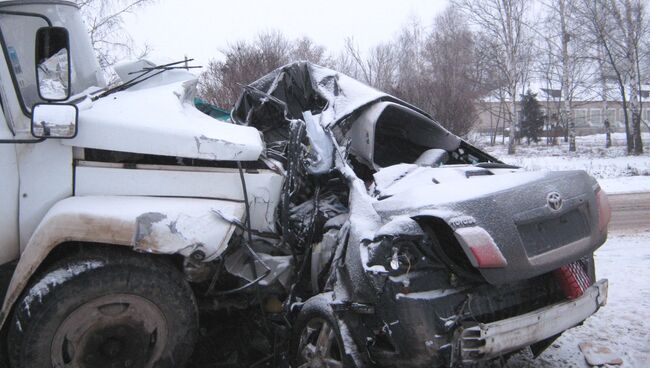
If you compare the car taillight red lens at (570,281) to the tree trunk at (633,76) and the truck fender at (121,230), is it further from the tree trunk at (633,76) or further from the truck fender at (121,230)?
the tree trunk at (633,76)

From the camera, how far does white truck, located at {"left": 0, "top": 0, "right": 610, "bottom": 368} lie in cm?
255

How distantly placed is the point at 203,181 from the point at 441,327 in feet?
5.89

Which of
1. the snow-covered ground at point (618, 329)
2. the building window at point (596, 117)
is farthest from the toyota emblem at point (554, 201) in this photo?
the building window at point (596, 117)

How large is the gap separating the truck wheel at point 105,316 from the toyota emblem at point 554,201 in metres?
2.21

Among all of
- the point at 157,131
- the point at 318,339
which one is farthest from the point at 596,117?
the point at 157,131

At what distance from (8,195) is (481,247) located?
109 inches

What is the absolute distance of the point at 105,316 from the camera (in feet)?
9.51

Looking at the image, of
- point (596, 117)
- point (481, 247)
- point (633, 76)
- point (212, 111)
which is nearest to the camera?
point (481, 247)

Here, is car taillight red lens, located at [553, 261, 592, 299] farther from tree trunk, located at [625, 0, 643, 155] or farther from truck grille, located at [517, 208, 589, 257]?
A: tree trunk, located at [625, 0, 643, 155]

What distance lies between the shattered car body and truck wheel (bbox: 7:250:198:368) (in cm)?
79

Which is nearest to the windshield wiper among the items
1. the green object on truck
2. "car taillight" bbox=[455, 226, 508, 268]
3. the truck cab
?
the truck cab

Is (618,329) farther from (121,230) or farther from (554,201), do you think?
(121,230)

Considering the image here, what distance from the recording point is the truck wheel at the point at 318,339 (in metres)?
2.72

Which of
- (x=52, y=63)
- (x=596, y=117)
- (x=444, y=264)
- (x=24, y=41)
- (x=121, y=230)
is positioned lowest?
(x=444, y=264)
